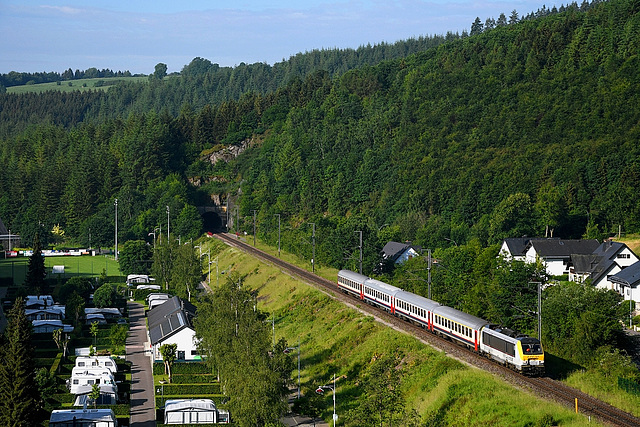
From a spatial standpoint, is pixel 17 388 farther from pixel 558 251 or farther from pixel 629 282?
pixel 558 251

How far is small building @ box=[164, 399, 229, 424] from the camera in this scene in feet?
192

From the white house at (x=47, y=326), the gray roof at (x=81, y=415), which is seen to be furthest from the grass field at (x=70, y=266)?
the gray roof at (x=81, y=415)

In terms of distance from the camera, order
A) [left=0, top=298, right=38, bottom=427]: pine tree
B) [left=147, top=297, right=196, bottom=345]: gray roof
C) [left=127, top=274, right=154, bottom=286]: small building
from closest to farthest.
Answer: [left=0, top=298, right=38, bottom=427]: pine tree
[left=147, top=297, right=196, bottom=345]: gray roof
[left=127, top=274, right=154, bottom=286]: small building

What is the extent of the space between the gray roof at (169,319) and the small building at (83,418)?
69.7ft

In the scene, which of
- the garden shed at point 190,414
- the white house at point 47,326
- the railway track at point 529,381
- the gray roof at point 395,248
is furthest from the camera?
the gray roof at point 395,248

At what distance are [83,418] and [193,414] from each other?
7.71 metres

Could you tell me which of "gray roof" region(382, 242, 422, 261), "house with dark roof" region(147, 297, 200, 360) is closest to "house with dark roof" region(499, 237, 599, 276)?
"gray roof" region(382, 242, 422, 261)

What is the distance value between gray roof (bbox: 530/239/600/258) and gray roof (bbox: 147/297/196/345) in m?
49.7

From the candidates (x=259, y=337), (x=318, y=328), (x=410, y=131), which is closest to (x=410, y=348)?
(x=259, y=337)

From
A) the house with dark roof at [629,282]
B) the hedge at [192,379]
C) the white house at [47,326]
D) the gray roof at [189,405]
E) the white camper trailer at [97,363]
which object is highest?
the house with dark roof at [629,282]

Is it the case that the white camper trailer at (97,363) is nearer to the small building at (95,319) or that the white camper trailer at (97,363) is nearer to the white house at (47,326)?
the white house at (47,326)

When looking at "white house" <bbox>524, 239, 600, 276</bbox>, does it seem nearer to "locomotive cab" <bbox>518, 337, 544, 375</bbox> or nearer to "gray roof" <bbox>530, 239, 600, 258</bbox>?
"gray roof" <bbox>530, 239, 600, 258</bbox>

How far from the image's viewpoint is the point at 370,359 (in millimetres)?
67938

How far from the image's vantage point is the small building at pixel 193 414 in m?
58.6
